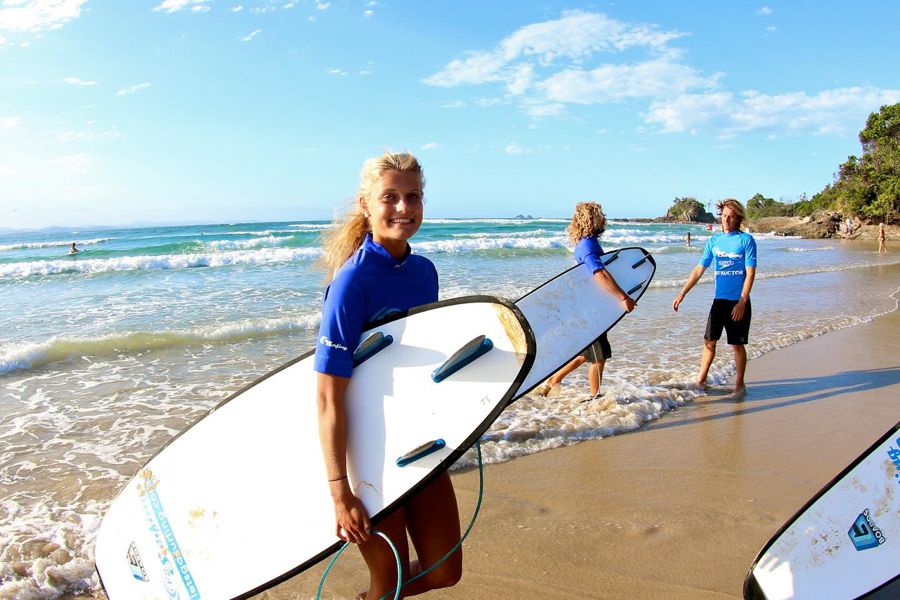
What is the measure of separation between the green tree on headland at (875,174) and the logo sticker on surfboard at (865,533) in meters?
39.6

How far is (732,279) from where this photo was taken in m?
5.17

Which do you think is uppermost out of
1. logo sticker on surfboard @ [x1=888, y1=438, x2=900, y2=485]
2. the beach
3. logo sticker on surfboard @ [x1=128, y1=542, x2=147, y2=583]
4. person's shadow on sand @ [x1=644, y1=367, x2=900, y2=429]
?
logo sticker on surfboard @ [x1=888, y1=438, x2=900, y2=485]

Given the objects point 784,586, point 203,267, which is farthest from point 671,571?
point 203,267

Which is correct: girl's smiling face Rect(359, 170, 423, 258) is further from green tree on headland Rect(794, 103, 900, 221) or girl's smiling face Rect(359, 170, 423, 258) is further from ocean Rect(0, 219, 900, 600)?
green tree on headland Rect(794, 103, 900, 221)

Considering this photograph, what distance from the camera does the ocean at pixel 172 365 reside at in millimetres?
3408

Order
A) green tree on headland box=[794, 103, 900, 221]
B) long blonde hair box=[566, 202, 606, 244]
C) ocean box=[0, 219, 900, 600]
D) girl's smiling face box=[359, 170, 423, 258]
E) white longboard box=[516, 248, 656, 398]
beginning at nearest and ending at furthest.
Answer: girl's smiling face box=[359, 170, 423, 258], ocean box=[0, 219, 900, 600], white longboard box=[516, 248, 656, 398], long blonde hair box=[566, 202, 606, 244], green tree on headland box=[794, 103, 900, 221]

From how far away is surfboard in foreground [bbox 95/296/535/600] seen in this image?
5.43ft

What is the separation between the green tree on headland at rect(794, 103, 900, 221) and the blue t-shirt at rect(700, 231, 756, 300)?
119 ft

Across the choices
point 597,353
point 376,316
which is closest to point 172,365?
point 597,353

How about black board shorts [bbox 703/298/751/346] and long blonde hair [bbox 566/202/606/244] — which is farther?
black board shorts [bbox 703/298/751/346]

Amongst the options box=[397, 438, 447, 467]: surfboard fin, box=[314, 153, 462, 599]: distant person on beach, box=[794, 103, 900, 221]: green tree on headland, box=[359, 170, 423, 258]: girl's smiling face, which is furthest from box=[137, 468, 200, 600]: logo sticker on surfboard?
box=[794, 103, 900, 221]: green tree on headland

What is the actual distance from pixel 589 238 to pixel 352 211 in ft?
9.53

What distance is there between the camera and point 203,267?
63.0 feet

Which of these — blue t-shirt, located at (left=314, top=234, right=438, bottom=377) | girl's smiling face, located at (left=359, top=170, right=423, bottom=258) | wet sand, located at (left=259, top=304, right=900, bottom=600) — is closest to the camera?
blue t-shirt, located at (left=314, top=234, right=438, bottom=377)
